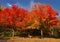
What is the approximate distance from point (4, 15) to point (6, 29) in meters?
1.73

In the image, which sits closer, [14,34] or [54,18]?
[54,18]

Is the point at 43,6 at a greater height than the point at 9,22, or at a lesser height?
greater

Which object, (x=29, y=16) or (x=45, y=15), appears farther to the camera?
(x=29, y=16)

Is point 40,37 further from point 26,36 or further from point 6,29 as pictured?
point 6,29

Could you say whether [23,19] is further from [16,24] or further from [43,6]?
[43,6]

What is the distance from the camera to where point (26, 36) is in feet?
79.7

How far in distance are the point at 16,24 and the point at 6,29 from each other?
5.65 feet

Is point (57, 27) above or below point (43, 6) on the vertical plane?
below

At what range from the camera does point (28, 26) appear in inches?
962

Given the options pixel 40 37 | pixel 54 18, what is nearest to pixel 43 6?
pixel 54 18

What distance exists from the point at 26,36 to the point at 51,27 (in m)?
2.96

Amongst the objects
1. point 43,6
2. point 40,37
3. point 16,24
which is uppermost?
point 43,6

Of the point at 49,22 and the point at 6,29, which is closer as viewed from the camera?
the point at 49,22

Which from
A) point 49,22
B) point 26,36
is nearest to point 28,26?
point 26,36
